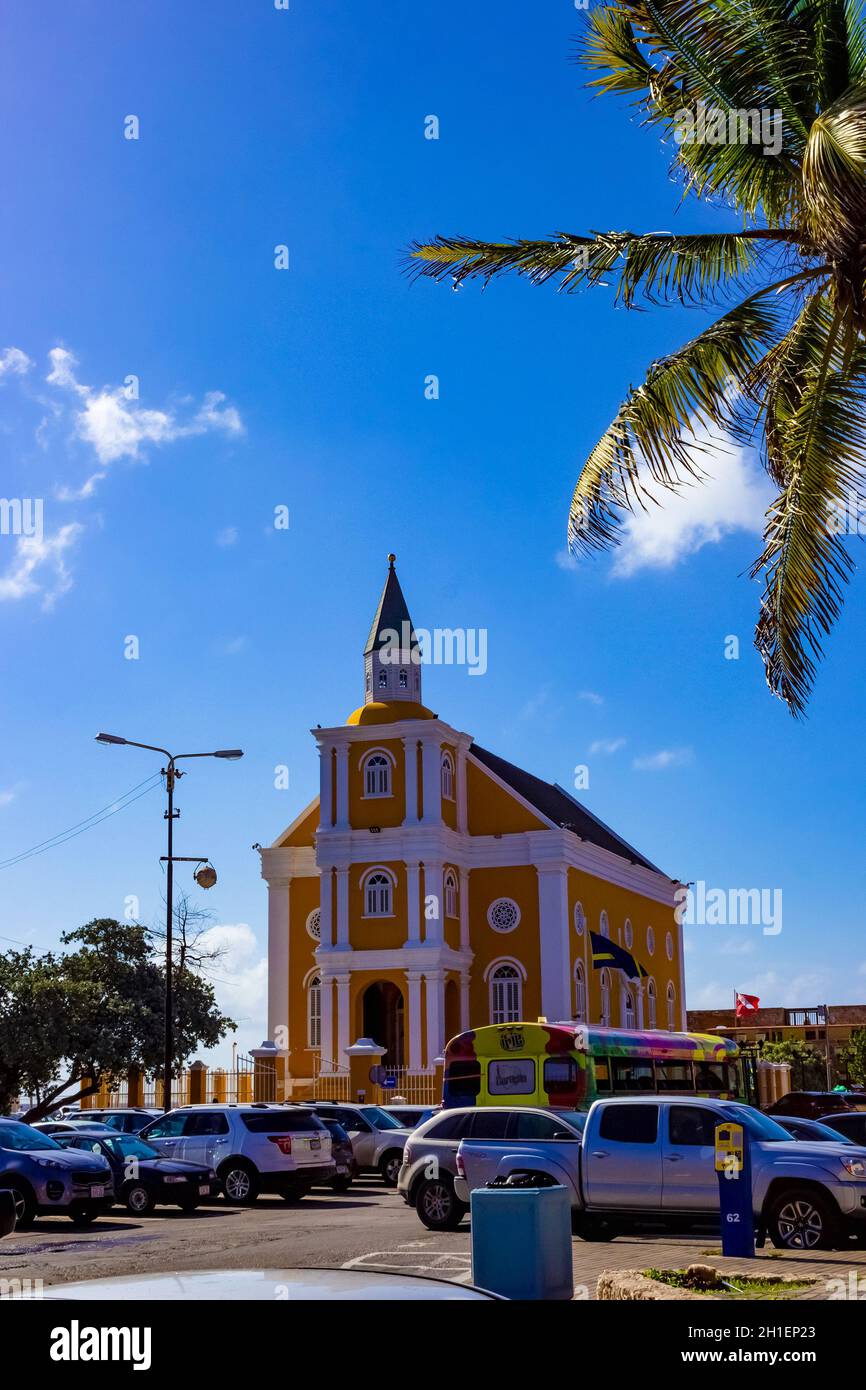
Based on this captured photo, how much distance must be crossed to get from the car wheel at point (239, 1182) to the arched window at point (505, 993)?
3097cm

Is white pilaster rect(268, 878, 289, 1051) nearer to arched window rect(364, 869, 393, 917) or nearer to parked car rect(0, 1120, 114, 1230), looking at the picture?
arched window rect(364, 869, 393, 917)

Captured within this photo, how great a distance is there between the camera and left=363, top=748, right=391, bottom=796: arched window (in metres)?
53.2

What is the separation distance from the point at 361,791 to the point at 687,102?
41.9 metres

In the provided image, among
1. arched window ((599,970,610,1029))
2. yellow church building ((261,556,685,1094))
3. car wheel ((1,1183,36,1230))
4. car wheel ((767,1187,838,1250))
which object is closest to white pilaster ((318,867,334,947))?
yellow church building ((261,556,685,1094))

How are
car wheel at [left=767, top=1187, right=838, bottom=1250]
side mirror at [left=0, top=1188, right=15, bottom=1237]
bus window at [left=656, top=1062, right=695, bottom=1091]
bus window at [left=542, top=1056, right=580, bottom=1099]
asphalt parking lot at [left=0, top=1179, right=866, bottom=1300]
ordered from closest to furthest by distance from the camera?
side mirror at [left=0, top=1188, right=15, bottom=1237] < asphalt parking lot at [left=0, top=1179, right=866, bottom=1300] < car wheel at [left=767, top=1187, right=838, bottom=1250] < bus window at [left=542, top=1056, right=580, bottom=1099] < bus window at [left=656, top=1062, right=695, bottom=1091]

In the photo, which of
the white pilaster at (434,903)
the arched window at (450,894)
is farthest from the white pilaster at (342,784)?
the arched window at (450,894)

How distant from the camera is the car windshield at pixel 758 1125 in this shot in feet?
52.2

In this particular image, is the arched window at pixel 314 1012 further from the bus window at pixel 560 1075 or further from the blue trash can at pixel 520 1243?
the blue trash can at pixel 520 1243

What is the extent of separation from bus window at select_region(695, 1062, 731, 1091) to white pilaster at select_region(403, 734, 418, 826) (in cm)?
2112

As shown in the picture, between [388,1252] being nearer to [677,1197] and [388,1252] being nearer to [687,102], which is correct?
[677,1197]

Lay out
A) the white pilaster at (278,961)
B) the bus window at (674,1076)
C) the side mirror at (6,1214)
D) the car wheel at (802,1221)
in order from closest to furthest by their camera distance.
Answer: the side mirror at (6,1214) < the car wheel at (802,1221) < the bus window at (674,1076) < the white pilaster at (278,961)

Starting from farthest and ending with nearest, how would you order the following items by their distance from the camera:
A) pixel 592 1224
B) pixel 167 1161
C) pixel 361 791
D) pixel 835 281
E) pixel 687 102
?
1. pixel 361 791
2. pixel 167 1161
3. pixel 592 1224
4. pixel 687 102
5. pixel 835 281

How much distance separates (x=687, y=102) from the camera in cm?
1285

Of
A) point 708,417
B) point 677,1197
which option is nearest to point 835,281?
point 708,417
